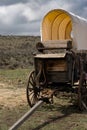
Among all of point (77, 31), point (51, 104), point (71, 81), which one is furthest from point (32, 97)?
point (77, 31)

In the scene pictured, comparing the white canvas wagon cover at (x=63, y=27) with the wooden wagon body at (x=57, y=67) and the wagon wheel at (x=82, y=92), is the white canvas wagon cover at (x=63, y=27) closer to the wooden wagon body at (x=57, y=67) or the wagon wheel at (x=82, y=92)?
the wooden wagon body at (x=57, y=67)

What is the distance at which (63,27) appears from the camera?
13.8 meters

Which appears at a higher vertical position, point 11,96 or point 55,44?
point 55,44

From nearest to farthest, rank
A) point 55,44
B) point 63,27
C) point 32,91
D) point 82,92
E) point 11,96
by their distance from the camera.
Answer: point 82,92, point 55,44, point 32,91, point 63,27, point 11,96

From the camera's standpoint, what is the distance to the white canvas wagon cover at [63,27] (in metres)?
12.5

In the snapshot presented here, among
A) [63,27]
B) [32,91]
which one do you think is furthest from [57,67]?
[63,27]

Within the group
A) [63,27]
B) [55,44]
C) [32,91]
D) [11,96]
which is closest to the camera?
[55,44]

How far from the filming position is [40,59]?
40.0 ft

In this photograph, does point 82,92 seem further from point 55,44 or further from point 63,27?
point 63,27

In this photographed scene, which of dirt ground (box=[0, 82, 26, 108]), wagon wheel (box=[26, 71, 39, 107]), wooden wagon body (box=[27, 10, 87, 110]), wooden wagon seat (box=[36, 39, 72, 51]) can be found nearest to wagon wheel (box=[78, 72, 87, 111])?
wooden wagon body (box=[27, 10, 87, 110])

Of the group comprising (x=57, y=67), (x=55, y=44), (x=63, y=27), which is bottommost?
(x=57, y=67)

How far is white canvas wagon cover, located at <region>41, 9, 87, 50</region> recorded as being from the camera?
1246 cm

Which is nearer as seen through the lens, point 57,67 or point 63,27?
point 57,67

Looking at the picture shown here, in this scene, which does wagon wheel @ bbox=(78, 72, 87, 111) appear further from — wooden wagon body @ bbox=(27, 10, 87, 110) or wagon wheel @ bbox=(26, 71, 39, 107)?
wagon wheel @ bbox=(26, 71, 39, 107)
